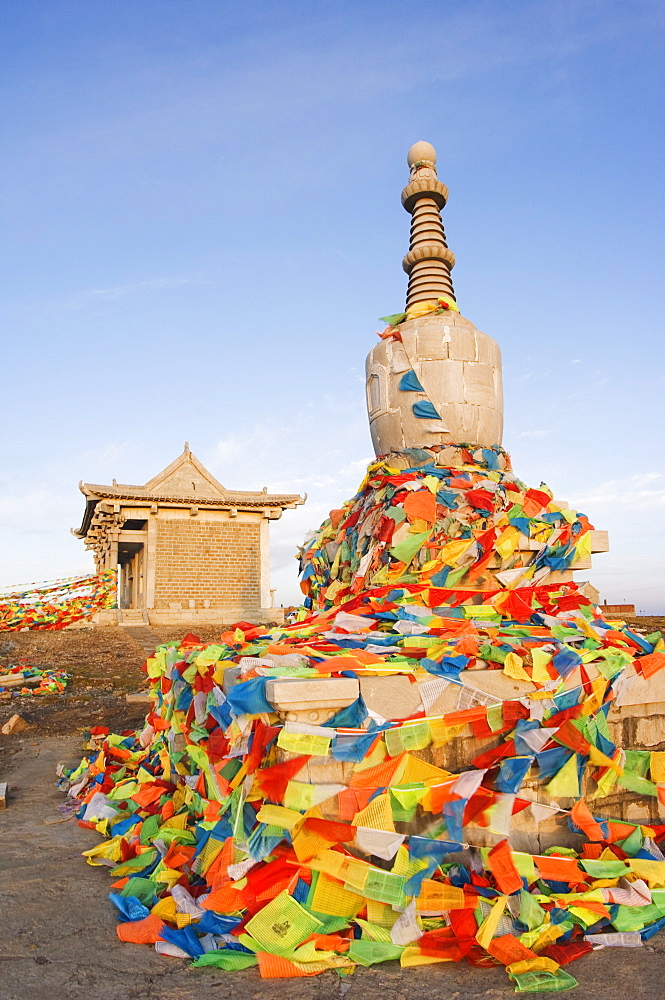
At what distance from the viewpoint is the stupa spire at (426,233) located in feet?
21.7

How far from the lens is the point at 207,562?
917 inches

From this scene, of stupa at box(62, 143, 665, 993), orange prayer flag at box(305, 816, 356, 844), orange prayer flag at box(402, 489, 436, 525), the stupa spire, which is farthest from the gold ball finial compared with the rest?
orange prayer flag at box(305, 816, 356, 844)

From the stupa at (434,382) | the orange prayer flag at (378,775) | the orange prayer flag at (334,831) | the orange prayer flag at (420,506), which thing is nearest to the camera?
the orange prayer flag at (334,831)

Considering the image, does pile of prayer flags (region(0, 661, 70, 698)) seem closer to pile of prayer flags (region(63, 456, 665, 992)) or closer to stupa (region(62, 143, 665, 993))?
stupa (region(62, 143, 665, 993))

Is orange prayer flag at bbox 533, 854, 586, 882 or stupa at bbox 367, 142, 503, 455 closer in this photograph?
orange prayer flag at bbox 533, 854, 586, 882

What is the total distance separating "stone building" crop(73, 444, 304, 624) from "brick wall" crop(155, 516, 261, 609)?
0.03 metres

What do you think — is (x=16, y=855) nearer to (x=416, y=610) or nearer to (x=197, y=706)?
(x=197, y=706)

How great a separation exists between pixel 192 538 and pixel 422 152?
17988 millimetres

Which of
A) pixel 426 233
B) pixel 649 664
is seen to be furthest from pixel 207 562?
pixel 649 664

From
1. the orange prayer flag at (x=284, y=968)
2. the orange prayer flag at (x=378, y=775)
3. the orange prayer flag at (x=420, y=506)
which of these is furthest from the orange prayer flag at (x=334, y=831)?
the orange prayer flag at (x=420, y=506)

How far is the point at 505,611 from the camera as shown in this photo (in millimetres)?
4617

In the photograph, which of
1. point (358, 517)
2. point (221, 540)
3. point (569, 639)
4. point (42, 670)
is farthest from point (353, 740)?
point (221, 540)

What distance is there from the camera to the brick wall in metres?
22.6

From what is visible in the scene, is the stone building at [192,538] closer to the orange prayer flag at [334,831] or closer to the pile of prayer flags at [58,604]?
the pile of prayer flags at [58,604]
